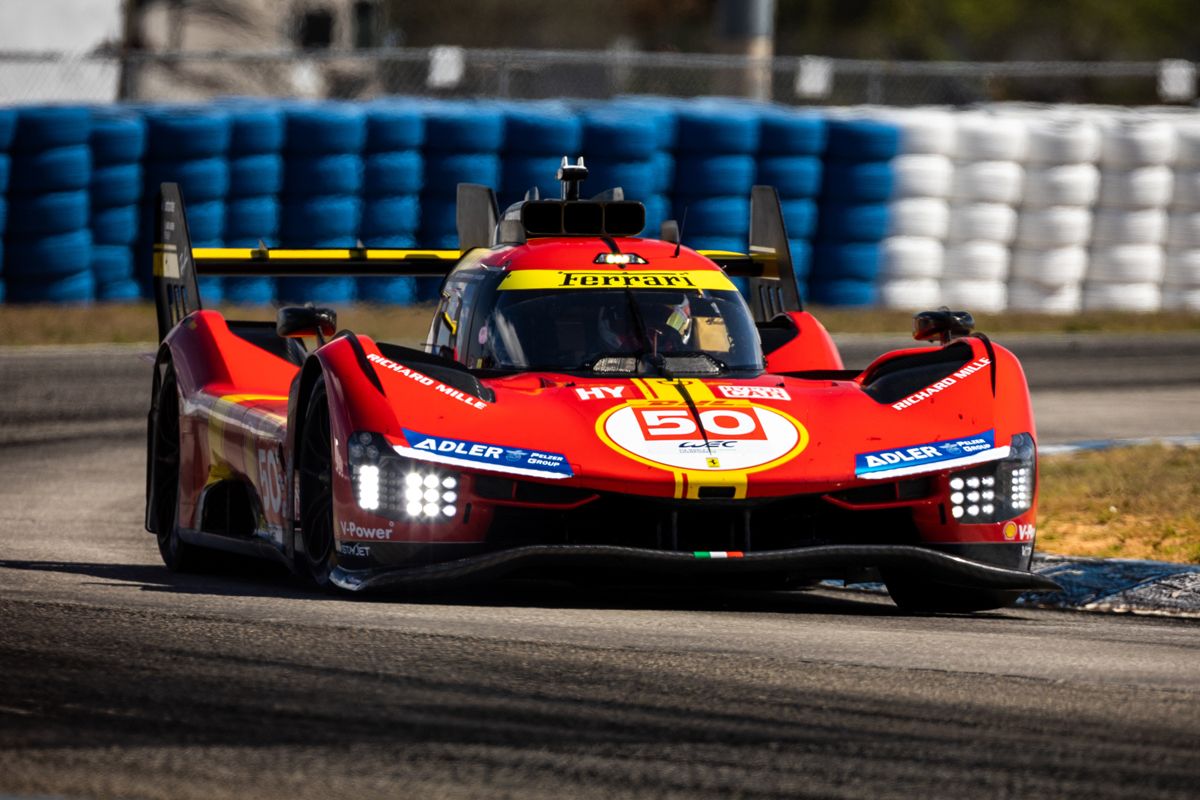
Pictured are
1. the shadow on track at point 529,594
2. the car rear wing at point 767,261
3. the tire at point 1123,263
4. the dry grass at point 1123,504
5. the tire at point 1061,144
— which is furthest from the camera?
the tire at point 1123,263

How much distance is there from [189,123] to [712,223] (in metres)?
4.76

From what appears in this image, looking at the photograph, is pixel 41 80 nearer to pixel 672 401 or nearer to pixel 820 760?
pixel 672 401

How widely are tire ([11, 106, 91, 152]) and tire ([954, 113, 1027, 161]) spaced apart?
8.06m

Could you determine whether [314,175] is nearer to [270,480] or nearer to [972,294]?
[972,294]

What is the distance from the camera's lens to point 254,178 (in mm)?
20266

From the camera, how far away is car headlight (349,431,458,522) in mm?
7738

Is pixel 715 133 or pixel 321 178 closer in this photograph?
pixel 321 178

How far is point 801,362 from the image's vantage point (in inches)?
399

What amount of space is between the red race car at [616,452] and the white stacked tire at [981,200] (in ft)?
40.5

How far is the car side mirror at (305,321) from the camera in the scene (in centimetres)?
898

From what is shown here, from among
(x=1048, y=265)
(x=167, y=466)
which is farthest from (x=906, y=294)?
(x=167, y=466)

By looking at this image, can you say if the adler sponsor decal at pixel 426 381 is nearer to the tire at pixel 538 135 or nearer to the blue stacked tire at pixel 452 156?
the blue stacked tire at pixel 452 156

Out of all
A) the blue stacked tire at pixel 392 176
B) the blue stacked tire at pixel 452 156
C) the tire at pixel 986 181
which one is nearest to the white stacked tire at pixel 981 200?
the tire at pixel 986 181

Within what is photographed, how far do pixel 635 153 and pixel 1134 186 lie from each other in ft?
16.3
